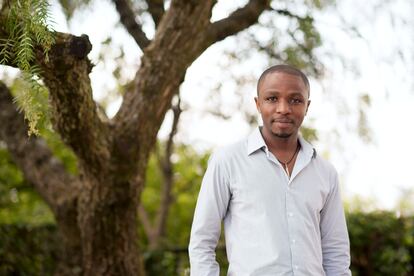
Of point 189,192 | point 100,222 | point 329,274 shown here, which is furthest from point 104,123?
point 189,192

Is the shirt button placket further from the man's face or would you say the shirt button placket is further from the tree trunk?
the tree trunk

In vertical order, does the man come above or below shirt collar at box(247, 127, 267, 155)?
below

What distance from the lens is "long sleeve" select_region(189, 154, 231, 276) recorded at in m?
2.43

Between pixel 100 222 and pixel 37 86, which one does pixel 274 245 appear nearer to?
pixel 37 86

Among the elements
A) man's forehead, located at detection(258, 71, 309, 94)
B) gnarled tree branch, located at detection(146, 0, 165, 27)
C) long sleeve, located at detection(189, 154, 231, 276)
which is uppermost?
gnarled tree branch, located at detection(146, 0, 165, 27)

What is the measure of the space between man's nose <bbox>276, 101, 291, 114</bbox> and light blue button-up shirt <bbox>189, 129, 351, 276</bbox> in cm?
16

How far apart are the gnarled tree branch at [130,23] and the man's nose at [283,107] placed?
2.61m

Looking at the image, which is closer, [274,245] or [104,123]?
[274,245]

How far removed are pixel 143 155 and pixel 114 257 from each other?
2.46 feet

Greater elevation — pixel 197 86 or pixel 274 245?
pixel 197 86

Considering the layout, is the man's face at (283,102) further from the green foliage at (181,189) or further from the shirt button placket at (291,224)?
the green foliage at (181,189)

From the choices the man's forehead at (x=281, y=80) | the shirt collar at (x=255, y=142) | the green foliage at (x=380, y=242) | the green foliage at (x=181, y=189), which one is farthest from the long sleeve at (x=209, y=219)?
the green foliage at (x=181, y=189)

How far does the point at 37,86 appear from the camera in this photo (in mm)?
2580

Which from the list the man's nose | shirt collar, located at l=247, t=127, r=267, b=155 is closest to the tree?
shirt collar, located at l=247, t=127, r=267, b=155
